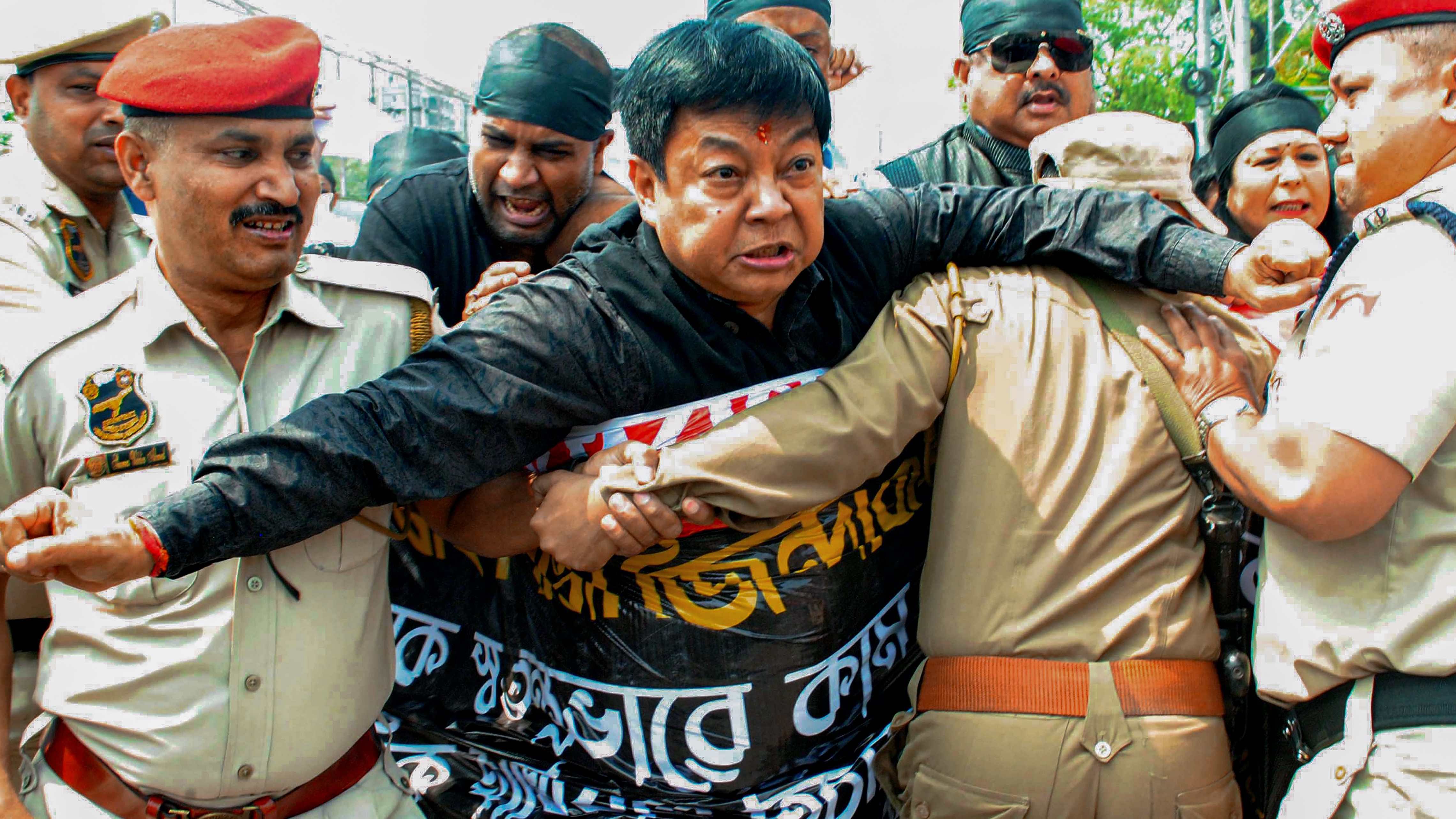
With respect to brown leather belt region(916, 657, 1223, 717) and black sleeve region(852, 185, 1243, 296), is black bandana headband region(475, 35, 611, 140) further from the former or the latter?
brown leather belt region(916, 657, 1223, 717)

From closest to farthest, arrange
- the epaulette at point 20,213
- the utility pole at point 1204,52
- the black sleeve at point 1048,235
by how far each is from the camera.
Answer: the black sleeve at point 1048,235 → the epaulette at point 20,213 → the utility pole at point 1204,52

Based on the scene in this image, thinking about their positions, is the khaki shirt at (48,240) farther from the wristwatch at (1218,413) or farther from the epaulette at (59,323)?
the wristwatch at (1218,413)

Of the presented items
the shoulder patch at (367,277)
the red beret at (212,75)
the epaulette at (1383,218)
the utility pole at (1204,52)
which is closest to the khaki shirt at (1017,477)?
the epaulette at (1383,218)

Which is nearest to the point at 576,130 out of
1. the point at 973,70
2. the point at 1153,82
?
the point at 973,70

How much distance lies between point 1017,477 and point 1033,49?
6.73 ft

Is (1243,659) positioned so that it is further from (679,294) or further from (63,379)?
(63,379)

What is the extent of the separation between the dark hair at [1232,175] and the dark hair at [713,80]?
2.62 meters

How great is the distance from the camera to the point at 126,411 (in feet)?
7.19

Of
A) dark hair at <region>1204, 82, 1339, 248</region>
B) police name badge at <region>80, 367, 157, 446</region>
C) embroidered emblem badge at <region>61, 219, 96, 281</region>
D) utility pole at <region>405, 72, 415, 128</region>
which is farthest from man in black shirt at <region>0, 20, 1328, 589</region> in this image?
utility pole at <region>405, 72, 415, 128</region>

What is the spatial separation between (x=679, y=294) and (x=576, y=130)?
50.3 inches

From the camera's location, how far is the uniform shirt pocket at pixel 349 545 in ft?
7.47

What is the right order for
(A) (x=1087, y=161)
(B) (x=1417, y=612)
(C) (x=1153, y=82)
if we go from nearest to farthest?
(B) (x=1417, y=612) < (A) (x=1087, y=161) < (C) (x=1153, y=82)

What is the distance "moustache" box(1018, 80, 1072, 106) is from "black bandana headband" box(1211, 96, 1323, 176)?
3.29 feet

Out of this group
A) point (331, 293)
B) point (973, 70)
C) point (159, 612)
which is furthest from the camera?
point (973, 70)
